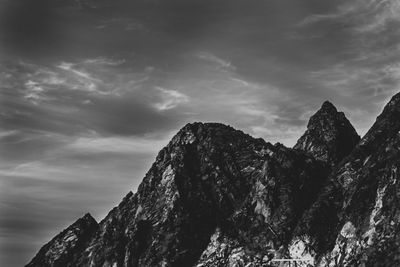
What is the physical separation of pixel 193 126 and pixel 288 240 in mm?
55617

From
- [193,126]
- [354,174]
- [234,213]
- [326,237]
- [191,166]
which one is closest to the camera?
[326,237]

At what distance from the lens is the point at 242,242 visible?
163m

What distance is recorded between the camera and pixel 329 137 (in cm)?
19188

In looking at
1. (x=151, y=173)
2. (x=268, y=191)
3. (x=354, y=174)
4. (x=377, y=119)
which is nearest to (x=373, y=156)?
(x=354, y=174)

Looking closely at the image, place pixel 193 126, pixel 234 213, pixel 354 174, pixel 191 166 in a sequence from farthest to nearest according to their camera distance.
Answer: pixel 193 126 < pixel 191 166 < pixel 234 213 < pixel 354 174

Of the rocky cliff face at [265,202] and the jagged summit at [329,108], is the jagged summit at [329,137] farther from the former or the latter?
the rocky cliff face at [265,202]

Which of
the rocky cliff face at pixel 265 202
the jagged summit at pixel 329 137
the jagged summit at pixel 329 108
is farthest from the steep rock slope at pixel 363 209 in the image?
the jagged summit at pixel 329 108

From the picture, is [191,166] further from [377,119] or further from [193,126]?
[377,119]

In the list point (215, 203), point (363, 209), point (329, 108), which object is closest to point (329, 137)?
point (329, 108)

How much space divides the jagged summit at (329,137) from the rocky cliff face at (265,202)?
327 millimetres

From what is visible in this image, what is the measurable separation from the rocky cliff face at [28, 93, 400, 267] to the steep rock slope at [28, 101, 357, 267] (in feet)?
0.90

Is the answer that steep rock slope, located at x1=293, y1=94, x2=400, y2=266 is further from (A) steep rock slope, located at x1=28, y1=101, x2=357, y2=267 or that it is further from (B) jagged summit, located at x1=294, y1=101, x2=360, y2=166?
(B) jagged summit, located at x1=294, y1=101, x2=360, y2=166

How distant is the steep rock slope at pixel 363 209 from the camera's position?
134875mm

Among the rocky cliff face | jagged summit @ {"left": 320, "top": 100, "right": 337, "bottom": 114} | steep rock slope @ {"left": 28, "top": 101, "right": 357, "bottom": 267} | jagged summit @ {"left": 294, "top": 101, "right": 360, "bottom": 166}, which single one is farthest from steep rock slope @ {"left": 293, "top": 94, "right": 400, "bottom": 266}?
jagged summit @ {"left": 320, "top": 100, "right": 337, "bottom": 114}
